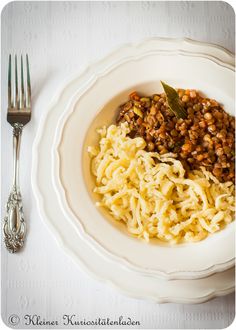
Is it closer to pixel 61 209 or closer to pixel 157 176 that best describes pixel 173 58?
pixel 157 176

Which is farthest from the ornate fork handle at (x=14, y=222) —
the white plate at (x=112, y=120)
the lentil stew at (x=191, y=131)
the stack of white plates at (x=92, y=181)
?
the lentil stew at (x=191, y=131)

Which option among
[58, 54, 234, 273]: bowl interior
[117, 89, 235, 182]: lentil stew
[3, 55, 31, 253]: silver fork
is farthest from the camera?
[3, 55, 31, 253]: silver fork

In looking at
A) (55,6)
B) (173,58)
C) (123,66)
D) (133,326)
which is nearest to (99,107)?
(123,66)

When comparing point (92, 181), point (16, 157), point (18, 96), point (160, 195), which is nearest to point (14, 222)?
point (16, 157)

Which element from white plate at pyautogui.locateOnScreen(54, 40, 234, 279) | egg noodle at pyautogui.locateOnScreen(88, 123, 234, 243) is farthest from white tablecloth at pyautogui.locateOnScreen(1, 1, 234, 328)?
egg noodle at pyautogui.locateOnScreen(88, 123, 234, 243)

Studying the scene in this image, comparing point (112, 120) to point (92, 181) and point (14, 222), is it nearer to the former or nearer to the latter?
point (92, 181)

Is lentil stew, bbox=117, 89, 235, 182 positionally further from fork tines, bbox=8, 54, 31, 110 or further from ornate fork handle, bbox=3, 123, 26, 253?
ornate fork handle, bbox=3, 123, 26, 253
